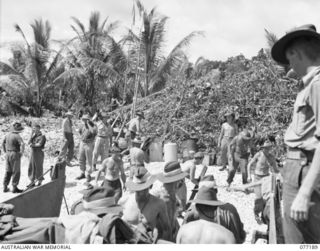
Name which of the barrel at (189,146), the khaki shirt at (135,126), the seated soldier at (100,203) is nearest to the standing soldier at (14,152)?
the khaki shirt at (135,126)

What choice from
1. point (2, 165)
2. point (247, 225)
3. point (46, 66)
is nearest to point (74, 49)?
point (46, 66)

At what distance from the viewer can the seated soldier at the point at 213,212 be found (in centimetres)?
363

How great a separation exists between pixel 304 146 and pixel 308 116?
0.17 meters

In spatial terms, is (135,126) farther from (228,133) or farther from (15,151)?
(15,151)

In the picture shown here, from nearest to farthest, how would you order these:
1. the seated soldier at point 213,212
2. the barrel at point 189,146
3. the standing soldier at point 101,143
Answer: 1. the seated soldier at point 213,212
2. the standing soldier at point 101,143
3. the barrel at point 189,146

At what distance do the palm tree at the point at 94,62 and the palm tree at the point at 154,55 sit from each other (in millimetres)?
1032

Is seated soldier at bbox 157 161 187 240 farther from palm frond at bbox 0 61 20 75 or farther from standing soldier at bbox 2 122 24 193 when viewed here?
palm frond at bbox 0 61 20 75

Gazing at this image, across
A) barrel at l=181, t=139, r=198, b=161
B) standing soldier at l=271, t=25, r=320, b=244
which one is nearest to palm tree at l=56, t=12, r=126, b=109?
barrel at l=181, t=139, r=198, b=161

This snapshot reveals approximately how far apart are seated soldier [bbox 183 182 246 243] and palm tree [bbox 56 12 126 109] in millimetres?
14270

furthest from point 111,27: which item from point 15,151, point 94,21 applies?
point 15,151

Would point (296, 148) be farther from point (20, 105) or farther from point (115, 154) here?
point (20, 105)

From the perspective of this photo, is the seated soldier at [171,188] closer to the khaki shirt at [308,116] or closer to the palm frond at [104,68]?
the khaki shirt at [308,116]

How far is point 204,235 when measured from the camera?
10.3ft

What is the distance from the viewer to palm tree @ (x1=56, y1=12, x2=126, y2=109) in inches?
728
